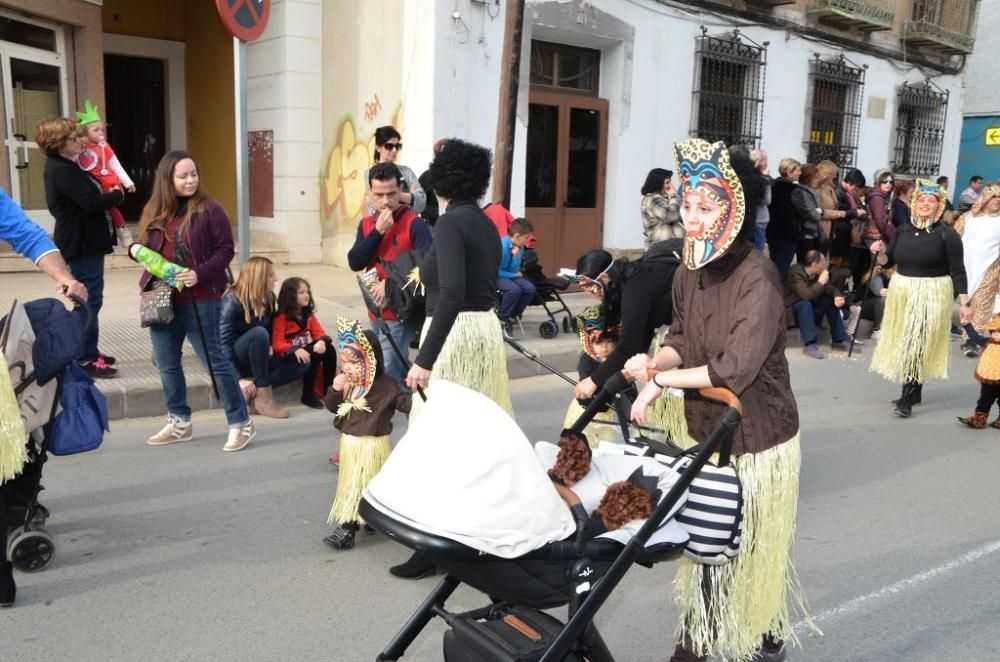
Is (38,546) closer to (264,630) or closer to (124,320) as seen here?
(264,630)

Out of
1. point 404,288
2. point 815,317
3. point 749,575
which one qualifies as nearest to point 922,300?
point 815,317

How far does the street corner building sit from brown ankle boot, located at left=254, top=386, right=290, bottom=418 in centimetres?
359

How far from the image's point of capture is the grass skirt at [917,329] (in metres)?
6.89

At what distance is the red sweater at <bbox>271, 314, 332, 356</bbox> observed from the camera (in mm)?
6559

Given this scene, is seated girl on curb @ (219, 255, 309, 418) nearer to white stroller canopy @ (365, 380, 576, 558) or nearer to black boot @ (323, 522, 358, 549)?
black boot @ (323, 522, 358, 549)

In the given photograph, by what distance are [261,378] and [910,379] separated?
509 centimetres

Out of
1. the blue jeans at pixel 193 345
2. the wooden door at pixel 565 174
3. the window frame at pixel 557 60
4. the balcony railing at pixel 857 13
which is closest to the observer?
the blue jeans at pixel 193 345

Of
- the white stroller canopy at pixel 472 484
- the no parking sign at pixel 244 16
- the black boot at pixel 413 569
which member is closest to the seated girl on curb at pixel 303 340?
the no parking sign at pixel 244 16

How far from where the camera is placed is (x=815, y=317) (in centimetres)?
999

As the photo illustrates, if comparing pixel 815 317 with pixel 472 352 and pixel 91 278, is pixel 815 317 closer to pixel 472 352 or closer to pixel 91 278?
pixel 472 352

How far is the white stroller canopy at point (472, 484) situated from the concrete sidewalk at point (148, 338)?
4.53 meters

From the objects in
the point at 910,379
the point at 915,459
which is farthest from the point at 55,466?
the point at 910,379

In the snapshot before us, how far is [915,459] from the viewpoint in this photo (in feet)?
19.5

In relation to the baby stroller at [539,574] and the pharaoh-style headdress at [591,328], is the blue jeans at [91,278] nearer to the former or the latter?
the pharaoh-style headdress at [591,328]
